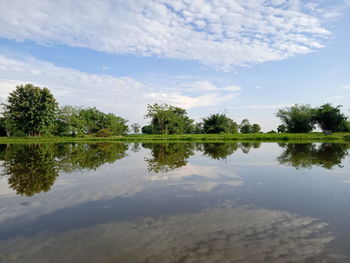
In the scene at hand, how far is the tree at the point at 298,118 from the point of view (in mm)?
68812

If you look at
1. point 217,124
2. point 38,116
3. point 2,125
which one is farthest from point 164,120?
point 2,125

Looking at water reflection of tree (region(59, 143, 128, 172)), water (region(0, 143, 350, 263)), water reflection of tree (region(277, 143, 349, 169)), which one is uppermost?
water reflection of tree (region(277, 143, 349, 169))

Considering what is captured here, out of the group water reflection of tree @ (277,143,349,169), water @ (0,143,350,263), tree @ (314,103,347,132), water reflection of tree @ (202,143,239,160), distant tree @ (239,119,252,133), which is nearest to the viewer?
water @ (0,143,350,263)

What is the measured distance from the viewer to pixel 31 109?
192ft

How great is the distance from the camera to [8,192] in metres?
7.66

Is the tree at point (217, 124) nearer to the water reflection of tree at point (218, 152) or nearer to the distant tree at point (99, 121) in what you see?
the distant tree at point (99, 121)

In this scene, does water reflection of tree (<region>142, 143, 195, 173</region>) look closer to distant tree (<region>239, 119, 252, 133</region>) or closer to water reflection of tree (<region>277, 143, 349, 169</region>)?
water reflection of tree (<region>277, 143, 349, 169</region>)

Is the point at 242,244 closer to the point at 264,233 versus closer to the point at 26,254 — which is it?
the point at 264,233

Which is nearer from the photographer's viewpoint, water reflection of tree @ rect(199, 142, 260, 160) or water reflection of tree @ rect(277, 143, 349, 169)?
water reflection of tree @ rect(277, 143, 349, 169)

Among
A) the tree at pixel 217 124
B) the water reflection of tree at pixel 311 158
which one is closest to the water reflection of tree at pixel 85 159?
the water reflection of tree at pixel 311 158

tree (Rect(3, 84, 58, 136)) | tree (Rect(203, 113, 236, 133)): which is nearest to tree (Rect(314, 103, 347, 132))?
tree (Rect(203, 113, 236, 133))

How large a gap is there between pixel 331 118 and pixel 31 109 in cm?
8309

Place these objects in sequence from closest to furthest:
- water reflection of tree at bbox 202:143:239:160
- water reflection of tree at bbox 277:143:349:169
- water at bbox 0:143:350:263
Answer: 1. water at bbox 0:143:350:263
2. water reflection of tree at bbox 277:143:349:169
3. water reflection of tree at bbox 202:143:239:160

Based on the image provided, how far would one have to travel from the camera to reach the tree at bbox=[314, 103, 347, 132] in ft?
214
